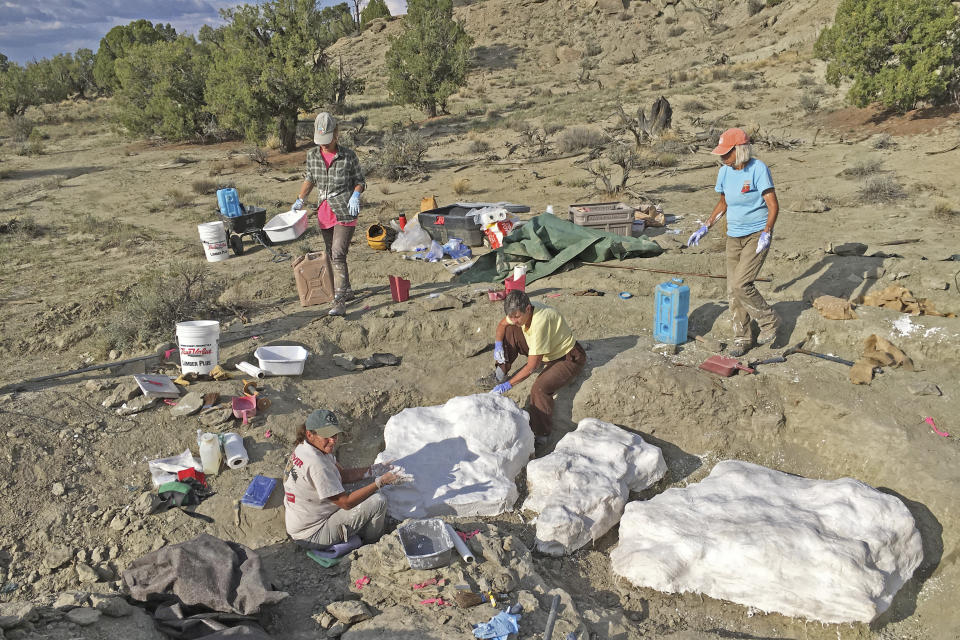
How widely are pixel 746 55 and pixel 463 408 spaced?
25.5 meters

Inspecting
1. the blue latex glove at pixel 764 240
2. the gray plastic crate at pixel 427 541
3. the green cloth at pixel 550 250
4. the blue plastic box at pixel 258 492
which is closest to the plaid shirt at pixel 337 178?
the green cloth at pixel 550 250

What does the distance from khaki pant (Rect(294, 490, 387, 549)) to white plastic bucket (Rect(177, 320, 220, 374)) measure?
212cm

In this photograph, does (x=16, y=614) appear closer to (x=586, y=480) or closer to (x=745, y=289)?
(x=586, y=480)

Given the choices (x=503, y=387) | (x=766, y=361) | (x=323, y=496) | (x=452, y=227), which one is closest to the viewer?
(x=323, y=496)

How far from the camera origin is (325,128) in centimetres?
573

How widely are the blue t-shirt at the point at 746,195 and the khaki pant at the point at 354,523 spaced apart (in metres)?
3.46

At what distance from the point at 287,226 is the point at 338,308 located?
3.34m

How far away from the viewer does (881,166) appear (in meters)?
10.9

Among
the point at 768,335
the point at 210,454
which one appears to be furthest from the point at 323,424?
the point at 768,335

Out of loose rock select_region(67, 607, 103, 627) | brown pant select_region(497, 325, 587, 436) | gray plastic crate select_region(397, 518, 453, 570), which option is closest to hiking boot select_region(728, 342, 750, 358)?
brown pant select_region(497, 325, 587, 436)

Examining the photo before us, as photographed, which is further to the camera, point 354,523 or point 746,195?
point 746,195

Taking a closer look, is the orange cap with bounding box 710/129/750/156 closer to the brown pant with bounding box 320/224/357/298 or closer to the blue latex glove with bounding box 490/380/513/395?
the blue latex glove with bounding box 490/380/513/395

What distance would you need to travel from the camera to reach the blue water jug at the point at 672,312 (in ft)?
17.2

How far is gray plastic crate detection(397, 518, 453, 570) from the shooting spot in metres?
3.39
